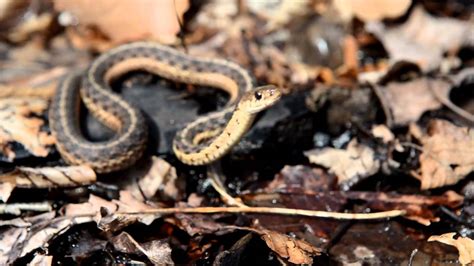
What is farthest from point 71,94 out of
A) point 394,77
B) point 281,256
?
point 394,77

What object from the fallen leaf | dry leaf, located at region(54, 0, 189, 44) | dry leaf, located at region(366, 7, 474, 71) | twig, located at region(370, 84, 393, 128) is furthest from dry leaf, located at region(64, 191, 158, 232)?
dry leaf, located at region(366, 7, 474, 71)

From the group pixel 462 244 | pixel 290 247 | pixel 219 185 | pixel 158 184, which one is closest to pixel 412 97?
pixel 462 244

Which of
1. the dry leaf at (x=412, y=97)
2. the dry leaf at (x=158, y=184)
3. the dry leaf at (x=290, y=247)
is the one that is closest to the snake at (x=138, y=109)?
the dry leaf at (x=158, y=184)

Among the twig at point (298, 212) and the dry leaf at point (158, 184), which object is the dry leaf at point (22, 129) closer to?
the dry leaf at point (158, 184)

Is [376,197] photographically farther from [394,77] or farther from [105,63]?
[105,63]

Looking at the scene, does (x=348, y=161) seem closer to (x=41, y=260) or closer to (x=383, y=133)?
(x=383, y=133)
